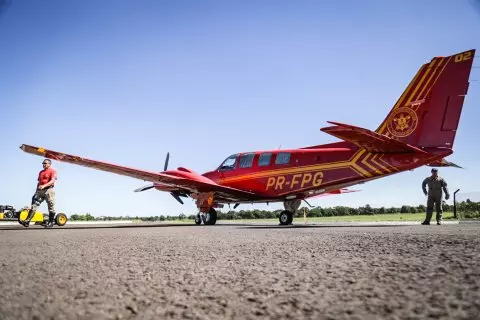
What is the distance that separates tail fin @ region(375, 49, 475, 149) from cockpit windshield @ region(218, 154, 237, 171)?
675 cm

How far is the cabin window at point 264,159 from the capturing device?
1483 centimetres

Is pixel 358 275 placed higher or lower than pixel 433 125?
lower

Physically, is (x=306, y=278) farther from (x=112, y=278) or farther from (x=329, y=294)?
(x=112, y=278)

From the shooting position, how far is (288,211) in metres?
14.5

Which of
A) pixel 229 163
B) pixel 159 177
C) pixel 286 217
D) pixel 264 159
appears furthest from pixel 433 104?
pixel 159 177

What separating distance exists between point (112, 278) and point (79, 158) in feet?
39.1

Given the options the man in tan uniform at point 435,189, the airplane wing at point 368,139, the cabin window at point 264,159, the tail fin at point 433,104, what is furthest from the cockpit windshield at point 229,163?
the man in tan uniform at point 435,189

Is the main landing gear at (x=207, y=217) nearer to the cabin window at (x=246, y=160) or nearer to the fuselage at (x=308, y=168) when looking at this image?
Answer: the fuselage at (x=308, y=168)

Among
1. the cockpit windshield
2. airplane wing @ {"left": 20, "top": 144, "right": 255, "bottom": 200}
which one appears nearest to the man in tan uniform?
airplane wing @ {"left": 20, "top": 144, "right": 255, "bottom": 200}

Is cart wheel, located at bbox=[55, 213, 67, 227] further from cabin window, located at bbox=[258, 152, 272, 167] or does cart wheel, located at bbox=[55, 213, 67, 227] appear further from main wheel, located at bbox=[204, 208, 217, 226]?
cabin window, located at bbox=[258, 152, 272, 167]

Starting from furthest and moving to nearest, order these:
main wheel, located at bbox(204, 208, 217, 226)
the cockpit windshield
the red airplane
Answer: the cockpit windshield → main wheel, located at bbox(204, 208, 217, 226) → the red airplane

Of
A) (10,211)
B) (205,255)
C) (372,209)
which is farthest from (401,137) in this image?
(10,211)

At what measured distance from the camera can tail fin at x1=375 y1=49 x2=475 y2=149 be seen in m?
11.2

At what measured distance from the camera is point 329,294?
6.48 ft
